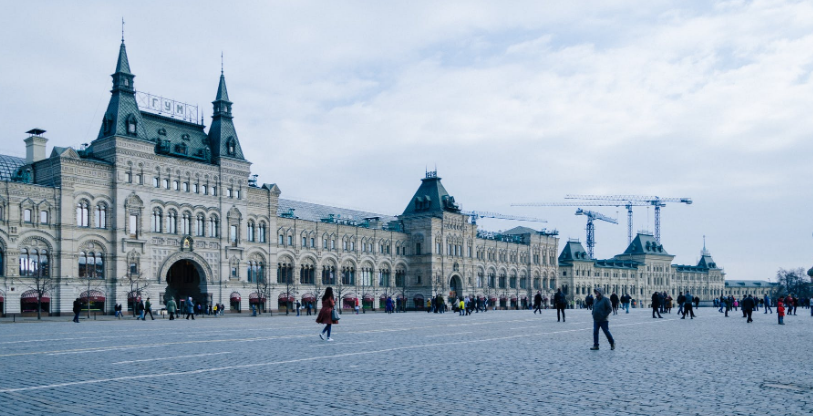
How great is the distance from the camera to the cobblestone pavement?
10781 mm

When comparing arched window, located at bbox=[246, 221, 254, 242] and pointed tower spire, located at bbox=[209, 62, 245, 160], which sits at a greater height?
pointed tower spire, located at bbox=[209, 62, 245, 160]

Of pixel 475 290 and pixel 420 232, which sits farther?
pixel 475 290

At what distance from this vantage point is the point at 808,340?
24453 mm

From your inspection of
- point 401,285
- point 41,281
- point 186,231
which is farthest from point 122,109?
point 401,285

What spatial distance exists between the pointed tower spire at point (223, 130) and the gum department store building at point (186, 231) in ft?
0.47

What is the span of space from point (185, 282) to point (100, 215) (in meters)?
12.8

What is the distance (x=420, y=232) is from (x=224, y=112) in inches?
1359

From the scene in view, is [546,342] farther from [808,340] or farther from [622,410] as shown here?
[622,410]

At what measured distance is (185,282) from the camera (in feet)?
234

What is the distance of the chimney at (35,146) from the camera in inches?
2437

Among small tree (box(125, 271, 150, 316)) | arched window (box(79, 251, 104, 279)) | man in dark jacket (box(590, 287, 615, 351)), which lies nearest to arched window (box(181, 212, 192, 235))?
small tree (box(125, 271, 150, 316))

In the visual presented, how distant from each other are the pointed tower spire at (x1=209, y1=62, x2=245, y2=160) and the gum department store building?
142 millimetres

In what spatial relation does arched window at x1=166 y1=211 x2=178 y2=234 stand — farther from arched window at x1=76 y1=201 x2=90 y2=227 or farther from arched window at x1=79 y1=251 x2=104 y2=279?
arched window at x1=76 y1=201 x2=90 y2=227

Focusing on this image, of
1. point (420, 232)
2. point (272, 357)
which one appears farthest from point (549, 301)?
point (272, 357)
